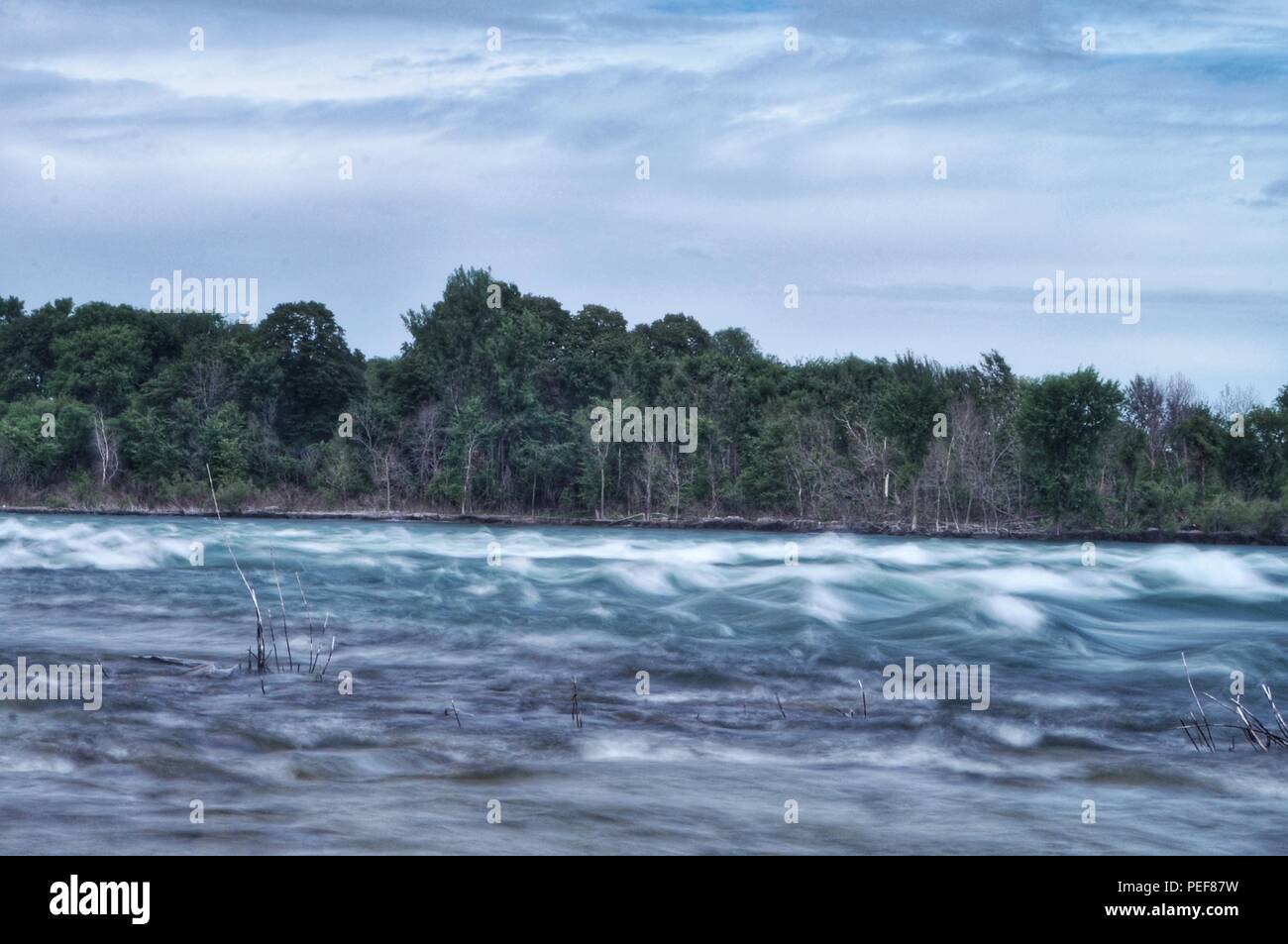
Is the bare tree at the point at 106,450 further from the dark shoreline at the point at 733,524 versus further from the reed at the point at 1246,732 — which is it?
the reed at the point at 1246,732

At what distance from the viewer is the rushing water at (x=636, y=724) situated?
7844 mm

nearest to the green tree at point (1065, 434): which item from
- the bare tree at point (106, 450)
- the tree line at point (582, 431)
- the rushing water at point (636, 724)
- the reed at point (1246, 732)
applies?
A: the tree line at point (582, 431)

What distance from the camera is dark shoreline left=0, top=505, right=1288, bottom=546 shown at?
2004 inches

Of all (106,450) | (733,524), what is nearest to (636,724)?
(733,524)

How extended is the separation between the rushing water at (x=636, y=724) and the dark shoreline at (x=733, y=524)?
1110 inches

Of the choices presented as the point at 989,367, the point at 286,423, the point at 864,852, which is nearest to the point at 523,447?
the point at 286,423

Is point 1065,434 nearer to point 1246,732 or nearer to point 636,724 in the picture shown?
point 1246,732

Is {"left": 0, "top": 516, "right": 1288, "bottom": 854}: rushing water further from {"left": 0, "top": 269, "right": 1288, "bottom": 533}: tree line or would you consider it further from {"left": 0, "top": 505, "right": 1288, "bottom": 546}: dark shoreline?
{"left": 0, "top": 269, "right": 1288, "bottom": 533}: tree line

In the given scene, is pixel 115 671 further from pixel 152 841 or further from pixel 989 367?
pixel 989 367

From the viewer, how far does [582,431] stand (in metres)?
62.8

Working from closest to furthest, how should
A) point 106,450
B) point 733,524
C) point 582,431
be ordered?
1. point 733,524
2. point 582,431
3. point 106,450

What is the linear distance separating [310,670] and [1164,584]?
18.6 m

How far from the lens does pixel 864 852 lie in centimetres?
750

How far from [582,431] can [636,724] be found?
5213 centimetres
